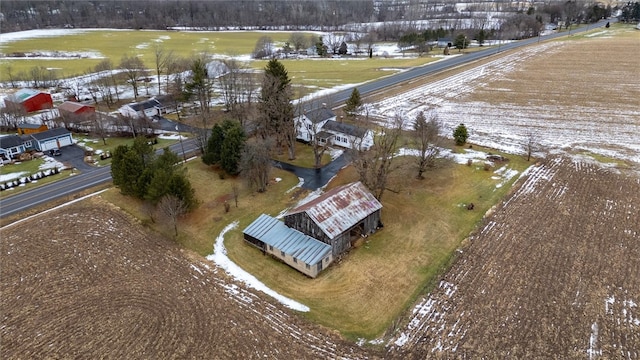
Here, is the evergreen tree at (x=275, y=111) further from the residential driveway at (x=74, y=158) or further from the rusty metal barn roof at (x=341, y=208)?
the residential driveway at (x=74, y=158)

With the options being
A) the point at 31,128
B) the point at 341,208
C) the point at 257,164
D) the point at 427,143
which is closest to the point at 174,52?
the point at 31,128

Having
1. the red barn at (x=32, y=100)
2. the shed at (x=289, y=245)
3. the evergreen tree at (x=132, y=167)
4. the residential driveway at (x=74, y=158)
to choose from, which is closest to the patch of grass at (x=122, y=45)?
the red barn at (x=32, y=100)

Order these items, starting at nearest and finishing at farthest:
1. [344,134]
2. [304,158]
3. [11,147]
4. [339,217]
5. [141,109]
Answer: [339,217]
[304,158]
[11,147]
[344,134]
[141,109]

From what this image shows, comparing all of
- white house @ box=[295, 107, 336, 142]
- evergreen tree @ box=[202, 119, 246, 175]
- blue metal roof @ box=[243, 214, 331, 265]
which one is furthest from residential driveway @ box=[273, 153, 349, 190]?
blue metal roof @ box=[243, 214, 331, 265]

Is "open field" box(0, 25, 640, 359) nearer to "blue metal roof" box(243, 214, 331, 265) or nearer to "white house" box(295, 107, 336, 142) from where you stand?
"blue metal roof" box(243, 214, 331, 265)

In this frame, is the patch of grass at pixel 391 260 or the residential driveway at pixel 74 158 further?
the residential driveway at pixel 74 158

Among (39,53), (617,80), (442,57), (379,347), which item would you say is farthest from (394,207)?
(39,53)

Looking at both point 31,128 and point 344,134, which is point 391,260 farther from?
point 31,128
